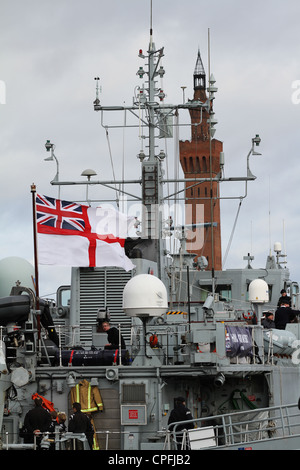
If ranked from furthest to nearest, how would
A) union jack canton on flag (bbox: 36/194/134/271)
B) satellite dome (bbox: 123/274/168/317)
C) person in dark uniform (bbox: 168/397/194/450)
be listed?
union jack canton on flag (bbox: 36/194/134/271) → satellite dome (bbox: 123/274/168/317) → person in dark uniform (bbox: 168/397/194/450)

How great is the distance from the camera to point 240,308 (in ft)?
84.8

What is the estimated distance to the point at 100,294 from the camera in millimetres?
20734

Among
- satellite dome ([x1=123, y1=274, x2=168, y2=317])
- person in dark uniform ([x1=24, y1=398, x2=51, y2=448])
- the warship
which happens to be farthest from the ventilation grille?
person in dark uniform ([x1=24, y1=398, x2=51, y2=448])

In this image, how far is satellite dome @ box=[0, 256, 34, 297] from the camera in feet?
74.2

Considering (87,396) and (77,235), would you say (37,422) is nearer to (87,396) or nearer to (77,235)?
(87,396)

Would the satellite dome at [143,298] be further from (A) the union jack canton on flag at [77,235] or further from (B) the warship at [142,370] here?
(A) the union jack canton on flag at [77,235]

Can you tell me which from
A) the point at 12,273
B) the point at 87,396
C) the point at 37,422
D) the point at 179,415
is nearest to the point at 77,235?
the point at 12,273

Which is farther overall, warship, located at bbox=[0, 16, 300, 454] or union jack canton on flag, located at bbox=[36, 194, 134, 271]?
union jack canton on flag, located at bbox=[36, 194, 134, 271]

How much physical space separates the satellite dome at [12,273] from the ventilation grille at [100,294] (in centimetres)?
243

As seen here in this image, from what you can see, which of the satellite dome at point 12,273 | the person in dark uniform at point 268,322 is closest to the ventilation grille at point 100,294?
the satellite dome at point 12,273

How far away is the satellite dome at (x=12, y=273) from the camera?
22625mm

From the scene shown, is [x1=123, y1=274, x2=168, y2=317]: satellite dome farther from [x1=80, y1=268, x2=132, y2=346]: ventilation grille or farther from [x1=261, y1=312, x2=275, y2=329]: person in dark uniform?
[x1=80, y1=268, x2=132, y2=346]: ventilation grille

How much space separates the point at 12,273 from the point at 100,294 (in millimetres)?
2994

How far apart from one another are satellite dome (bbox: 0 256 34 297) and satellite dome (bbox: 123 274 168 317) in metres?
6.50
